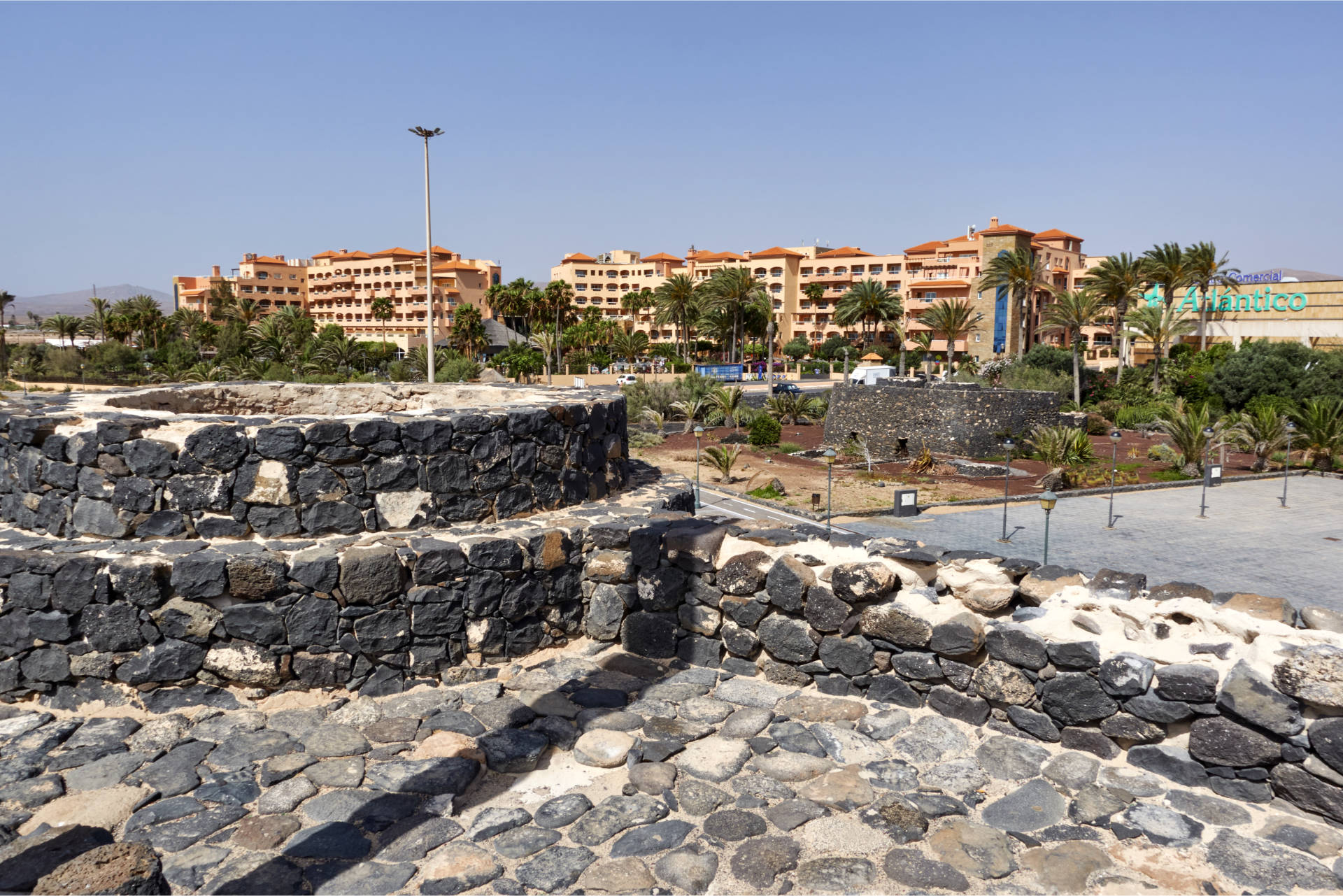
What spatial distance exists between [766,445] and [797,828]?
30507 millimetres

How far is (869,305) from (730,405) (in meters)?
38.9

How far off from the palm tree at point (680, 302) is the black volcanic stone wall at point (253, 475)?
2583 inches

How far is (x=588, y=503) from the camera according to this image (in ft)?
24.7

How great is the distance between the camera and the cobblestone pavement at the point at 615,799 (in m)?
3.59

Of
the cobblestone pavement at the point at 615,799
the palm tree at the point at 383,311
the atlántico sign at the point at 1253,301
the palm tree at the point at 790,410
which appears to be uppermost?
the palm tree at the point at 383,311

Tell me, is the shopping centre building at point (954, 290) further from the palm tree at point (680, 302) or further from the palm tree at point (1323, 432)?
the palm tree at point (1323, 432)

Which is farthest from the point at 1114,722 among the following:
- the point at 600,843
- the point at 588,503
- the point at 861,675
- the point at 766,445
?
the point at 766,445

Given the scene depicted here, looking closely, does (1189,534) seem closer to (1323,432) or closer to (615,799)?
(1323,432)

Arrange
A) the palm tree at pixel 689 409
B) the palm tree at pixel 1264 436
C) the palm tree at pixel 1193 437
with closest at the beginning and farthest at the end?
the palm tree at pixel 1193 437 < the palm tree at pixel 1264 436 < the palm tree at pixel 689 409

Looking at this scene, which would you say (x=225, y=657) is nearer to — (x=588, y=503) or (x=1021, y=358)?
(x=588, y=503)

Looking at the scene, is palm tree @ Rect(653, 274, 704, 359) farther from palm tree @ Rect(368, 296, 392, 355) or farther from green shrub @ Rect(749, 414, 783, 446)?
green shrub @ Rect(749, 414, 783, 446)

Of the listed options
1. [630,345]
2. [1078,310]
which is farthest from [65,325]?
[1078,310]

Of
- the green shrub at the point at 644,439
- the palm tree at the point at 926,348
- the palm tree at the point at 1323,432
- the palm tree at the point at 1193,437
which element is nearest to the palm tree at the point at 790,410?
the palm tree at the point at 926,348

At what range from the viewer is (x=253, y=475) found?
5980 mm
